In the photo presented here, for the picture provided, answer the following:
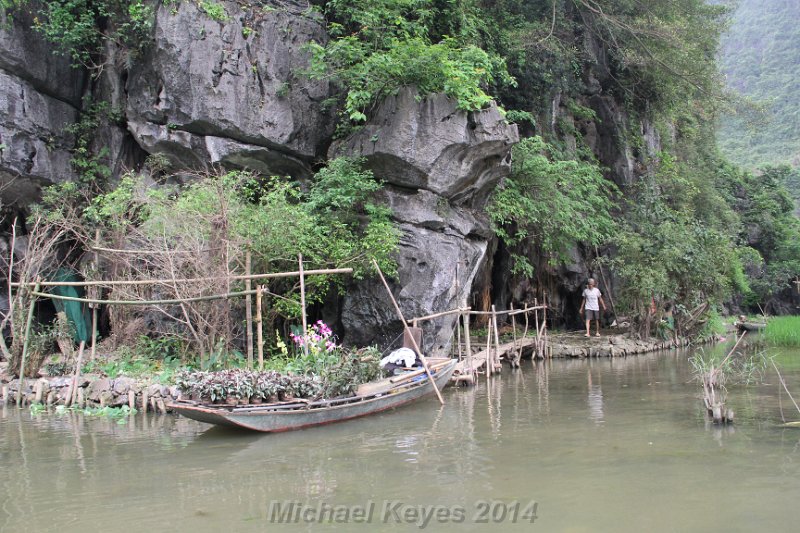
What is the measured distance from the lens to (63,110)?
14.2 metres

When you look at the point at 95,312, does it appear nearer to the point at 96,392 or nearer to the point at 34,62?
the point at 96,392

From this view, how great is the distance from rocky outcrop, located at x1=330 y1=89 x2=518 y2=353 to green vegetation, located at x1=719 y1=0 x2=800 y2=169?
27203 mm

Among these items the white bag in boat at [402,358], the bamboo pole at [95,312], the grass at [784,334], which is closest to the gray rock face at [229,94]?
the bamboo pole at [95,312]

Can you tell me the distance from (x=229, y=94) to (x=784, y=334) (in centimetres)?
1407

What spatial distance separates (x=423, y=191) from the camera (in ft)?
41.9

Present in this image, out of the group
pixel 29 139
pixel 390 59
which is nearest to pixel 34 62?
pixel 29 139

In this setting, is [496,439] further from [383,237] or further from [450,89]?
[450,89]

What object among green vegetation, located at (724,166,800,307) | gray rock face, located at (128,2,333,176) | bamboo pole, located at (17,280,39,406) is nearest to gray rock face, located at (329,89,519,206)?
gray rock face, located at (128,2,333,176)

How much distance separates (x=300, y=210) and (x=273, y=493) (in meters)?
6.70

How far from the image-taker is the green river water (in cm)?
502

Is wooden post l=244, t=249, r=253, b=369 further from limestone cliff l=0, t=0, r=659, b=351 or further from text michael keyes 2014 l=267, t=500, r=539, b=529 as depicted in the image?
text michael keyes 2014 l=267, t=500, r=539, b=529

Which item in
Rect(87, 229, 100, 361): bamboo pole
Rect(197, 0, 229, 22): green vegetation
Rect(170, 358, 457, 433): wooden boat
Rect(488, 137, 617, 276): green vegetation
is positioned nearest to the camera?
Rect(170, 358, 457, 433): wooden boat

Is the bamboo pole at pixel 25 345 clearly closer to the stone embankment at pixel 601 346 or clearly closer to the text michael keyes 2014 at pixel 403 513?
the text michael keyes 2014 at pixel 403 513

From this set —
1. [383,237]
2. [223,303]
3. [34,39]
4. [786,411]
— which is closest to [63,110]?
[34,39]
